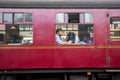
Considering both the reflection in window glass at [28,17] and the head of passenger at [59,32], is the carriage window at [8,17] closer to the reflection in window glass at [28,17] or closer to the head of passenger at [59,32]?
the reflection in window glass at [28,17]

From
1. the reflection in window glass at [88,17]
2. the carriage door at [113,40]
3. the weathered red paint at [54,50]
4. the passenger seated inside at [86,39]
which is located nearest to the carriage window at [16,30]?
the weathered red paint at [54,50]

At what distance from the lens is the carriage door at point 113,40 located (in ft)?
27.2

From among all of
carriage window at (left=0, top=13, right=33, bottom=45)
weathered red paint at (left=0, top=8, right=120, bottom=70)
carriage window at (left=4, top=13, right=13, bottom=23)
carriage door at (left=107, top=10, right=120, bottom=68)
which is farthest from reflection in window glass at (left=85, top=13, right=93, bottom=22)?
carriage window at (left=4, top=13, right=13, bottom=23)

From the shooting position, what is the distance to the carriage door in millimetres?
8281

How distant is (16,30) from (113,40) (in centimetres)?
303

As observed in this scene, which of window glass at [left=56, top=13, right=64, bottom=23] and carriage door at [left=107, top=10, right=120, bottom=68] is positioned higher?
window glass at [left=56, top=13, right=64, bottom=23]

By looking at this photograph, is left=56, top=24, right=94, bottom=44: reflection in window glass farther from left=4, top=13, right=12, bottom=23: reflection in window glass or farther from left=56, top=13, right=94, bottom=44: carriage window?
left=4, top=13, right=12, bottom=23: reflection in window glass

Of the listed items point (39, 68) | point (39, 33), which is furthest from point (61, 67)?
point (39, 33)

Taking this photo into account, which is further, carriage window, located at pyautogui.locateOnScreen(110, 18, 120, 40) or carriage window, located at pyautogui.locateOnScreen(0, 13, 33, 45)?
carriage window, located at pyautogui.locateOnScreen(110, 18, 120, 40)

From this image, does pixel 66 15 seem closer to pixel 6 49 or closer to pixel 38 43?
pixel 38 43

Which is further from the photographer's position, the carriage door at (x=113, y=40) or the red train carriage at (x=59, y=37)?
the carriage door at (x=113, y=40)

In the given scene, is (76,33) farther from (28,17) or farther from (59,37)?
(28,17)

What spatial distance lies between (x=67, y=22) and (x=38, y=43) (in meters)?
1.10

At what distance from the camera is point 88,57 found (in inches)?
324
